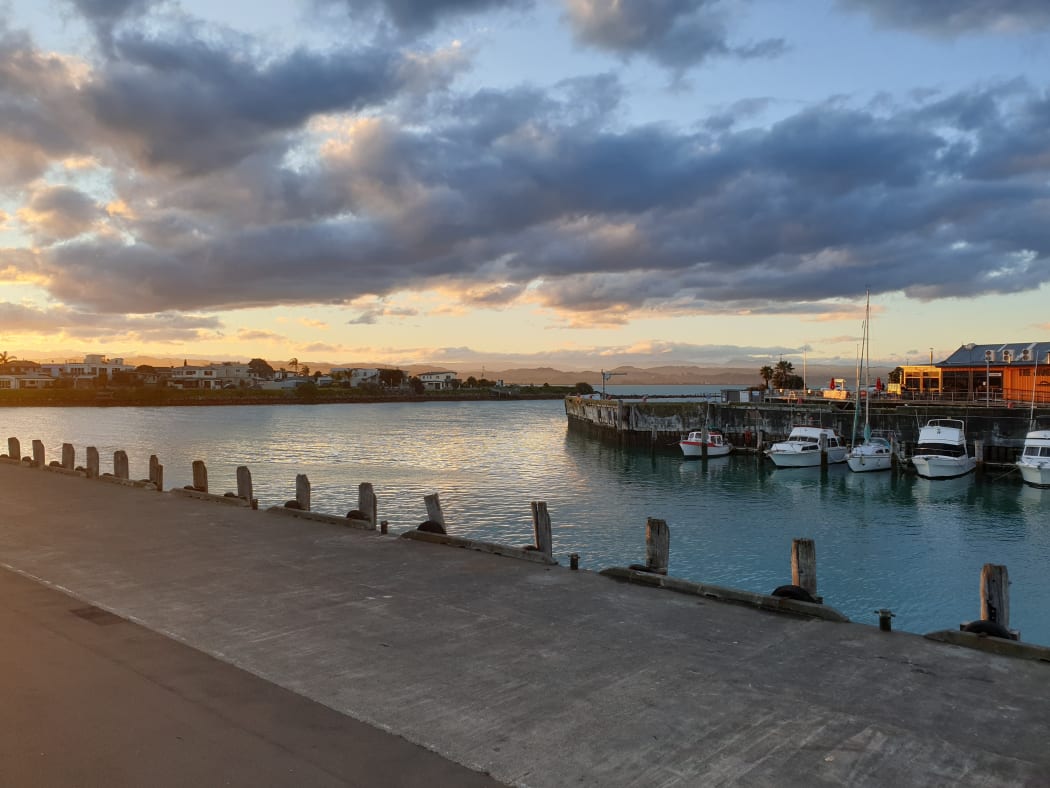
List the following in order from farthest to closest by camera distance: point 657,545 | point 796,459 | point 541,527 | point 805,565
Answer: point 796,459, point 541,527, point 657,545, point 805,565

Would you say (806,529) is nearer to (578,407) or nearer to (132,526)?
(132,526)

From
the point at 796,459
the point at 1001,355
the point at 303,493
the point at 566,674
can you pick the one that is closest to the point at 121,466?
the point at 303,493

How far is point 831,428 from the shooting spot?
7169 cm

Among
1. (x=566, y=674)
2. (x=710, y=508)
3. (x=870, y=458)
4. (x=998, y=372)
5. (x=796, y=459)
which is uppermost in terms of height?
(x=998, y=372)

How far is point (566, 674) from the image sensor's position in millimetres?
9930

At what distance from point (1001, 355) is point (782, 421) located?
3274cm

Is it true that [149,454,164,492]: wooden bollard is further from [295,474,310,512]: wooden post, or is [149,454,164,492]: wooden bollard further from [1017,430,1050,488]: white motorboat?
[1017,430,1050,488]: white motorboat

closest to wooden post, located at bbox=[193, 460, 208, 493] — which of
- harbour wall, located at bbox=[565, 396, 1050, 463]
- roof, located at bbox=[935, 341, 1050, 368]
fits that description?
harbour wall, located at bbox=[565, 396, 1050, 463]

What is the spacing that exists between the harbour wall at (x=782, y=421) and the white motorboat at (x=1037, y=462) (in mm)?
8160

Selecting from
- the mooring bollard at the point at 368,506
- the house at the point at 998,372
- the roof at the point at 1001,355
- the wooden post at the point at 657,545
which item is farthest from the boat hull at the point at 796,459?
the wooden post at the point at 657,545

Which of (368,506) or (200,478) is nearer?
(368,506)

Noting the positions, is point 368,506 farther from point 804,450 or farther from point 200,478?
point 804,450

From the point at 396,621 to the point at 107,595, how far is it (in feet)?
18.7

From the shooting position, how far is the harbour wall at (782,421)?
6322cm
